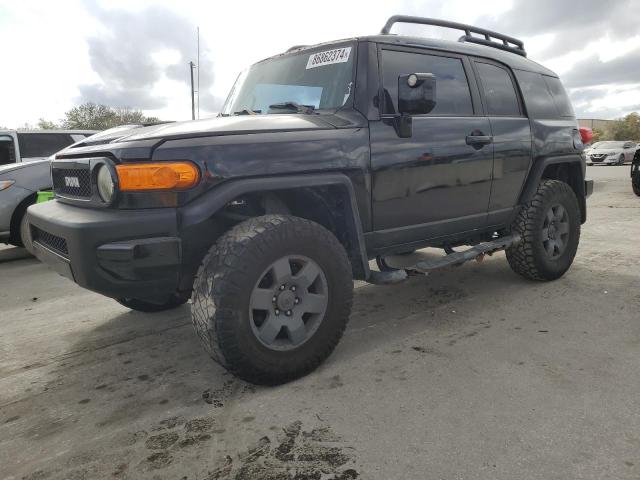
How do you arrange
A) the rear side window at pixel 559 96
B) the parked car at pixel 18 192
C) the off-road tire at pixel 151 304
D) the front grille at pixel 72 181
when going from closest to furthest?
the front grille at pixel 72 181 < the off-road tire at pixel 151 304 < the rear side window at pixel 559 96 < the parked car at pixel 18 192

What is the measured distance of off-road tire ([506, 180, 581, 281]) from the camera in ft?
13.5

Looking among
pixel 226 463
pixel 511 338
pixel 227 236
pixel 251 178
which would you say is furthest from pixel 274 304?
pixel 511 338

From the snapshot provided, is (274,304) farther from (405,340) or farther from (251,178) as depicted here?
(405,340)

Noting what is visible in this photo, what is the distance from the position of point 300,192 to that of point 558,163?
285 cm

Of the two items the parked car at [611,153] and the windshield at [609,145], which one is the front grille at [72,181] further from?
the windshield at [609,145]

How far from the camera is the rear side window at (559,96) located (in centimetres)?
457

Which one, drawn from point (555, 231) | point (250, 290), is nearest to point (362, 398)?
point (250, 290)

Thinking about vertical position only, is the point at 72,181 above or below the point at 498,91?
below

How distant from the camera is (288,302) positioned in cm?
255

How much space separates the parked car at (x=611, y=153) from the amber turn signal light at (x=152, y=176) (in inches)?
1048

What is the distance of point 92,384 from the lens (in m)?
2.68

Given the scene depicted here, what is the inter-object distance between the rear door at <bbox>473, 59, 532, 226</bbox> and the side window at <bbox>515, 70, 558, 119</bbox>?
0.13 m

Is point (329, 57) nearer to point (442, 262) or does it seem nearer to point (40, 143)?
point (442, 262)

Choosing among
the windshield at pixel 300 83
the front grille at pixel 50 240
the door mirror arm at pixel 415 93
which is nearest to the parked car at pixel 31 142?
the windshield at pixel 300 83
